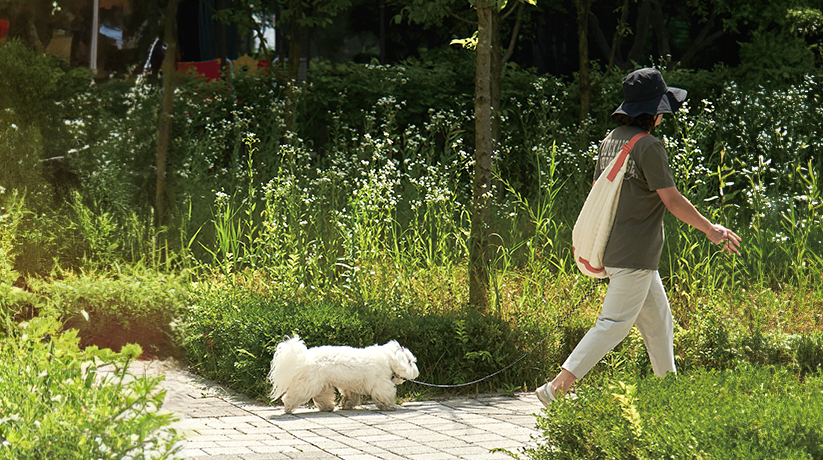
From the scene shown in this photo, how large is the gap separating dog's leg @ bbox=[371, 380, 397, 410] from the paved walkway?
6 cm

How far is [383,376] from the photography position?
4793 mm

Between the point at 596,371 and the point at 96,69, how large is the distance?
429cm

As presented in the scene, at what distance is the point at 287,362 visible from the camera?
4672 millimetres

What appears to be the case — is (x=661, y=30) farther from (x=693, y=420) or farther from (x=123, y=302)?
(x=123, y=302)

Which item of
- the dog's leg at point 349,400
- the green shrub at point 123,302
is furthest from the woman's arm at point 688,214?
the green shrub at point 123,302

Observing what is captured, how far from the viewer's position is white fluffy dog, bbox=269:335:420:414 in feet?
15.4

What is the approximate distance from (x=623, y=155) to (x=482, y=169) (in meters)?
1.80

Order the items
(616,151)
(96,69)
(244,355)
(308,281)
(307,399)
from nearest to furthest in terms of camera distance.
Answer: (96,69), (616,151), (307,399), (244,355), (308,281)

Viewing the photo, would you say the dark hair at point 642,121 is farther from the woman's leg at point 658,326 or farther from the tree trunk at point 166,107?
the tree trunk at point 166,107

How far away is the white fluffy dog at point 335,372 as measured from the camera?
468 cm

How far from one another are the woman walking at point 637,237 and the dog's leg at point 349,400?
Answer: 117 cm

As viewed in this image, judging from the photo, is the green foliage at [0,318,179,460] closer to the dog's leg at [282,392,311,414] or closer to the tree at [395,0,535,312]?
the dog's leg at [282,392,311,414]

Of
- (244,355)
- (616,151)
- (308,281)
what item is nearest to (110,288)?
(244,355)

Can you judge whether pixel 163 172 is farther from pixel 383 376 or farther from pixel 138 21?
pixel 383 376
